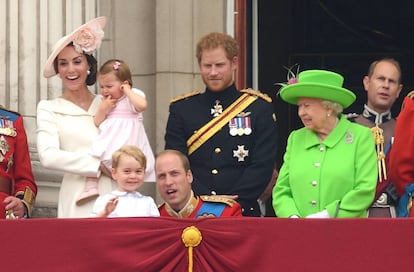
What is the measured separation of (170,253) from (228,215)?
2.01 feet

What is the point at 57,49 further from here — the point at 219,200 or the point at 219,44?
the point at 219,200

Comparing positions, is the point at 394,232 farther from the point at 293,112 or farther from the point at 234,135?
the point at 293,112

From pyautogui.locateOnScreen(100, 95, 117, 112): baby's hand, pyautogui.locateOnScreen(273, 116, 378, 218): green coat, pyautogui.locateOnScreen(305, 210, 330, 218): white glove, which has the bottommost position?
pyautogui.locateOnScreen(305, 210, 330, 218): white glove

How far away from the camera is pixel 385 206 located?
8977mm

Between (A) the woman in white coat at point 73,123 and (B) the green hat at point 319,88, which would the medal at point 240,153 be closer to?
(B) the green hat at point 319,88

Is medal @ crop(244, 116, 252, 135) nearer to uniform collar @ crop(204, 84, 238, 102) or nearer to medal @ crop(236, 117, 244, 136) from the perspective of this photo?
medal @ crop(236, 117, 244, 136)

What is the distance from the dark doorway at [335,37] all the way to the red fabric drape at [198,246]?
15.8 feet

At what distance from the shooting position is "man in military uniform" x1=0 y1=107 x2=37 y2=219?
937 centimetres

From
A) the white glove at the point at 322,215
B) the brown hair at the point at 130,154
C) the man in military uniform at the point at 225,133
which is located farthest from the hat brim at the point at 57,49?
the white glove at the point at 322,215

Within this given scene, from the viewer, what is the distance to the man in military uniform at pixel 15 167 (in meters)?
9.37

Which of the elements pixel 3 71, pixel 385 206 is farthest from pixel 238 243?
pixel 3 71

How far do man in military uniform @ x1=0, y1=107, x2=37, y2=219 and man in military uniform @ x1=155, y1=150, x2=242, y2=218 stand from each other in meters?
0.87

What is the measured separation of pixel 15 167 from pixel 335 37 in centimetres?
450

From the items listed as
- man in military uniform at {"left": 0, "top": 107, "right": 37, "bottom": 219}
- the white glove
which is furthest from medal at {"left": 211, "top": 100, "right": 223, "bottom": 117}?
man in military uniform at {"left": 0, "top": 107, "right": 37, "bottom": 219}
